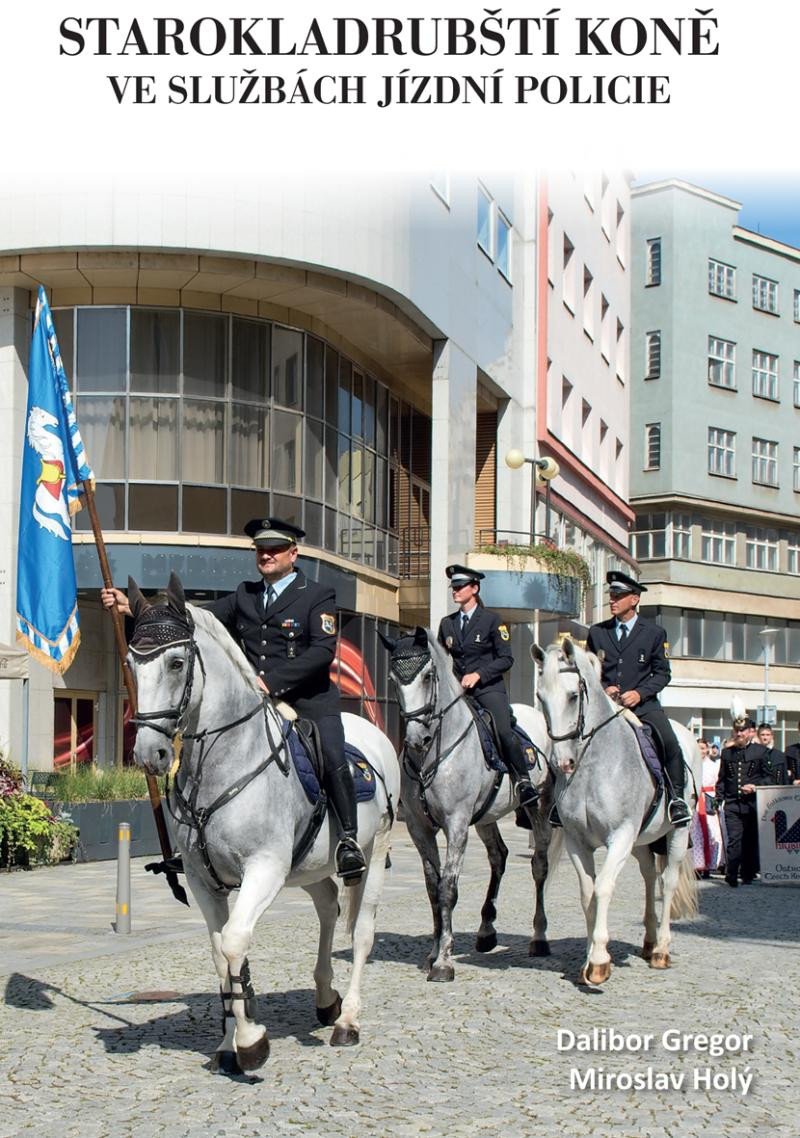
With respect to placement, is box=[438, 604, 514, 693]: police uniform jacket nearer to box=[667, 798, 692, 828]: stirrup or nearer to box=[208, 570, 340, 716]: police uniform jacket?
box=[667, 798, 692, 828]: stirrup

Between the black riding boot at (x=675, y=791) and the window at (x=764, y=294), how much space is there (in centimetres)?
6894

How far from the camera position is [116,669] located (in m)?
32.0

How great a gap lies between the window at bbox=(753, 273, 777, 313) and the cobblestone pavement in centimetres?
6677

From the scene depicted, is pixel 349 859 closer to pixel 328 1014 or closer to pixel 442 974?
pixel 328 1014

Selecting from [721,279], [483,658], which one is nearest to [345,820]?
[483,658]

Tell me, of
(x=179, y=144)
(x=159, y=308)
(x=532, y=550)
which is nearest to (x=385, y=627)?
(x=532, y=550)

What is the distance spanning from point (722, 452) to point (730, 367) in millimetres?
4410

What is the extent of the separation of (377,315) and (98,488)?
7.26 metres

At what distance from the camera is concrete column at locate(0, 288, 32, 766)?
92.2 feet

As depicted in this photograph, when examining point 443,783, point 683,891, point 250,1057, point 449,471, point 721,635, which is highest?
point 449,471

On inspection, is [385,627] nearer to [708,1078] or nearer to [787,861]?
[787,861]

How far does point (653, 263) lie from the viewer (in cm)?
7444

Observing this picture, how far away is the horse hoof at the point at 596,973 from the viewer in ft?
32.6

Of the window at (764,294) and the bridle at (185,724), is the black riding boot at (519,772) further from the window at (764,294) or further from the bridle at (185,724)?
the window at (764,294)
